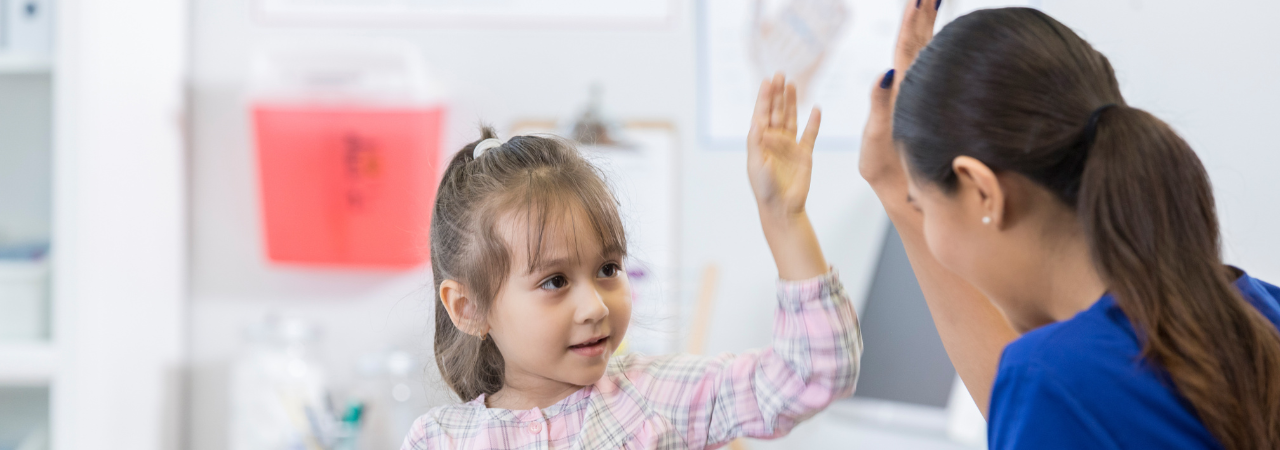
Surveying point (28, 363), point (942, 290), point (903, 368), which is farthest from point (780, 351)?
point (28, 363)

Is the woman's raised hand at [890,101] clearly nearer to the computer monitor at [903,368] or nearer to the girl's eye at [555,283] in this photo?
the girl's eye at [555,283]

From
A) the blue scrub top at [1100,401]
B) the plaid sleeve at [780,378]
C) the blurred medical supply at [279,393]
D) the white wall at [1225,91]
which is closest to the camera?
the blue scrub top at [1100,401]

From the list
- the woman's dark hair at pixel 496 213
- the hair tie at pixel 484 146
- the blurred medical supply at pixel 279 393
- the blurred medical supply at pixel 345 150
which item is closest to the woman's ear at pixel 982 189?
the woman's dark hair at pixel 496 213

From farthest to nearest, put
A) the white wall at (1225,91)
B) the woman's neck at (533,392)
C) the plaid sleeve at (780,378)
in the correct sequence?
the white wall at (1225,91) < the woman's neck at (533,392) < the plaid sleeve at (780,378)

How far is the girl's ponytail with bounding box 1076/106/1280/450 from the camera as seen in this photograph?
0.53 m

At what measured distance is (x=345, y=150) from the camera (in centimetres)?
133

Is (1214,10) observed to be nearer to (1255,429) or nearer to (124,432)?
(1255,429)

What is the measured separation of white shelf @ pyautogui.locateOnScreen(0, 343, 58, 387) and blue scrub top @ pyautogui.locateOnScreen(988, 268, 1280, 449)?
4.01 ft

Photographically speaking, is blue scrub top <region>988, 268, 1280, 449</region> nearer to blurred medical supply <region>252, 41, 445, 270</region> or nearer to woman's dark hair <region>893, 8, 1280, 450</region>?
woman's dark hair <region>893, 8, 1280, 450</region>

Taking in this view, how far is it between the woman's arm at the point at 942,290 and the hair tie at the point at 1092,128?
0.72ft

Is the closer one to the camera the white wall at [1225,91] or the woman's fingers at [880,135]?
the woman's fingers at [880,135]

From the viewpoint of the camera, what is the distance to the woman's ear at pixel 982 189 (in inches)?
22.7

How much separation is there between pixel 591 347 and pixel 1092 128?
0.40 m

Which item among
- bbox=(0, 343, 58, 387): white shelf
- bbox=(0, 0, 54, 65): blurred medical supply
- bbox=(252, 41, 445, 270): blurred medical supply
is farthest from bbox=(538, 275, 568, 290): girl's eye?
bbox=(0, 0, 54, 65): blurred medical supply
